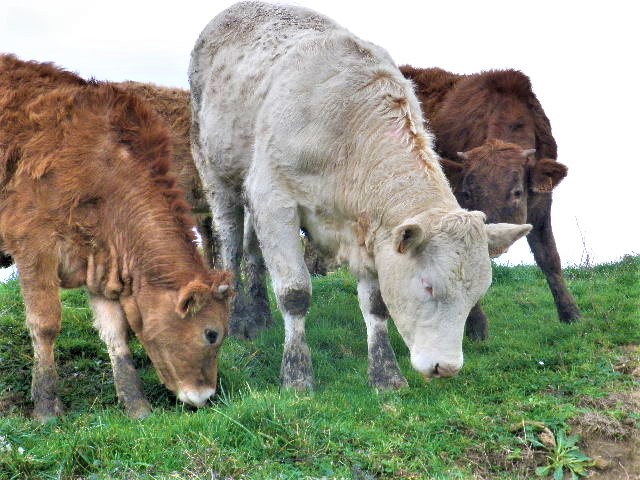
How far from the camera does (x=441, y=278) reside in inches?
261

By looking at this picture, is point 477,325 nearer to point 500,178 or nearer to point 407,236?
point 500,178

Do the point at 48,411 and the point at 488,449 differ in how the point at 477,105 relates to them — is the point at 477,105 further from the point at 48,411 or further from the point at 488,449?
the point at 48,411

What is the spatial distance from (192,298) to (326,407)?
53.5 inches

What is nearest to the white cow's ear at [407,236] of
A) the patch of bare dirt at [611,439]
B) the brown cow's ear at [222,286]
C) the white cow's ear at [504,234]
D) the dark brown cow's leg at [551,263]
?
the white cow's ear at [504,234]

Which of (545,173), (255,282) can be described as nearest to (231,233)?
(255,282)

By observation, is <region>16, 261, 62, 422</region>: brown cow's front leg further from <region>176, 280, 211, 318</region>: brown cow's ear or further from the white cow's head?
the white cow's head

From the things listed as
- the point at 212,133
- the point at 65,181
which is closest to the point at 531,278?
the point at 212,133

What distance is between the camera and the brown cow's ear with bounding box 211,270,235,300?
22.9 ft

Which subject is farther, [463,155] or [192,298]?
[463,155]

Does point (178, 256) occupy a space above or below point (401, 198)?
→ below

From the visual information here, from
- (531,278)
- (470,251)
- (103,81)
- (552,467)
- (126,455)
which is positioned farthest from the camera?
(531,278)

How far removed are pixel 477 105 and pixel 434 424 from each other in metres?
4.55

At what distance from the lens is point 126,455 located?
5758 millimetres

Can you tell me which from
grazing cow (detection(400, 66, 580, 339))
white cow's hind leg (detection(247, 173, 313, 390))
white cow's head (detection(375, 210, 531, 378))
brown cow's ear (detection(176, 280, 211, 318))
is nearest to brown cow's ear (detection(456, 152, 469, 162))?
grazing cow (detection(400, 66, 580, 339))
